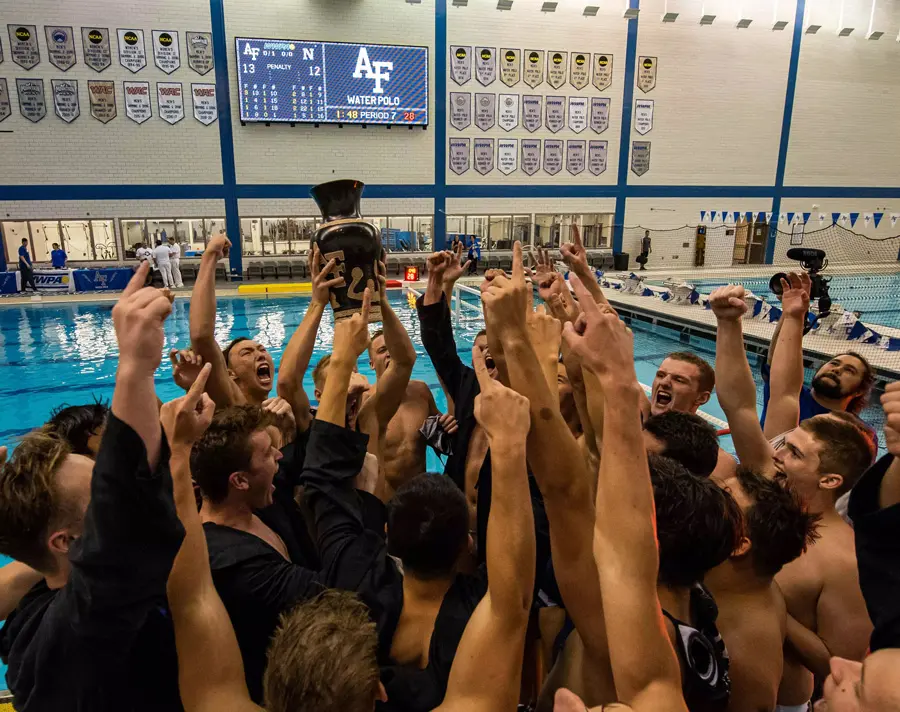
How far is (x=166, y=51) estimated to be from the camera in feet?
48.8

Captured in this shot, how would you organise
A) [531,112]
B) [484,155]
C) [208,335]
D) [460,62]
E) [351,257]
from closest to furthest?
[208,335]
[351,257]
[460,62]
[531,112]
[484,155]

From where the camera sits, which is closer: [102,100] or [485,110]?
[102,100]

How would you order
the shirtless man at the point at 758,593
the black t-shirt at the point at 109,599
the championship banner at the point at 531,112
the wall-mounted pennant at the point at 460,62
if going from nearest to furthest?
the black t-shirt at the point at 109,599, the shirtless man at the point at 758,593, the wall-mounted pennant at the point at 460,62, the championship banner at the point at 531,112

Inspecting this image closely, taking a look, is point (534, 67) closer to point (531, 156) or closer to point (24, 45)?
point (531, 156)

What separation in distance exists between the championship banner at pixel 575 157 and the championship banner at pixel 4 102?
15205 millimetres

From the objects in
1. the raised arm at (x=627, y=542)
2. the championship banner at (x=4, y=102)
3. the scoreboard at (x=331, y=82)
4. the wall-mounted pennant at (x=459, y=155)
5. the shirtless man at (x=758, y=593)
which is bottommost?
the shirtless man at (x=758, y=593)

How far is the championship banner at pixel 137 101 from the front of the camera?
1481 centimetres

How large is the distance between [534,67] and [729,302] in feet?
56.3

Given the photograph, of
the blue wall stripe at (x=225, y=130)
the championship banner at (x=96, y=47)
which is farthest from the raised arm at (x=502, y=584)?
the championship banner at (x=96, y=47)

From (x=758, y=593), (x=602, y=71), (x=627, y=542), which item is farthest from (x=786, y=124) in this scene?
(x=627, y=542)

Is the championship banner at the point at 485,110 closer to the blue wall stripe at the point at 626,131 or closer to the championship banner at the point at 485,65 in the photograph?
the championship banner at the point at 485,65

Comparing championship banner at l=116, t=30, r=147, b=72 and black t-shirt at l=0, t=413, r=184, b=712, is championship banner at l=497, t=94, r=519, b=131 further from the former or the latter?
black t-shirt at l=0, t=413, r=184, b=712

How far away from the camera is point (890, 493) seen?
1181 mm

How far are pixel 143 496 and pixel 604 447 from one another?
2.47ft
